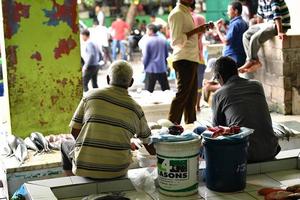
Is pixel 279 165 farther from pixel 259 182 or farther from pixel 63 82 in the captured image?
pixel 63 82

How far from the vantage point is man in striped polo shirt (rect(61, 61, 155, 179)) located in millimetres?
4008

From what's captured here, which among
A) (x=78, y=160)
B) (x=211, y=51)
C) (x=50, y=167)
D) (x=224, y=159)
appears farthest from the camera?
(x=211, y=51)

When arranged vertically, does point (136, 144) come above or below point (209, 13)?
below

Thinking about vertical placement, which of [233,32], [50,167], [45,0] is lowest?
[50,167]

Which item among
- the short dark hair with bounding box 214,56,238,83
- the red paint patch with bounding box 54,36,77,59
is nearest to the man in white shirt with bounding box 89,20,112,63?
the red paint patch with bounding box 54,36,77,59

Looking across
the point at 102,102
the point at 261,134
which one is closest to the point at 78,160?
the point at 102,102

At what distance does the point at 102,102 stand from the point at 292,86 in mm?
4313

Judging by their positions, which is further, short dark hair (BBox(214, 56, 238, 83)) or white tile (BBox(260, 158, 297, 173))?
short dark hair (BBox(214, 56, 238, 83))

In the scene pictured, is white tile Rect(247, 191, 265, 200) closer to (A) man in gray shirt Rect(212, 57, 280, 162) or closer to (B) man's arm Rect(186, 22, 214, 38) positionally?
(A) man in gray shirt Rect(212, 57, 280, 162)

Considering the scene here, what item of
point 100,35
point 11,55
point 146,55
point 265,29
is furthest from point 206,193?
point 100,35

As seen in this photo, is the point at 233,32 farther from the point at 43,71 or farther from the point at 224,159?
the point at 224,159

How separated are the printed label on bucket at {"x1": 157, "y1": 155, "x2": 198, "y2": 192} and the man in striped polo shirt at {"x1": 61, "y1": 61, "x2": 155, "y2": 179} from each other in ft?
1.65

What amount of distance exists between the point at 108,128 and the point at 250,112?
1178 mm

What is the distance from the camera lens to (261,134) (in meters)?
4.25
